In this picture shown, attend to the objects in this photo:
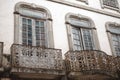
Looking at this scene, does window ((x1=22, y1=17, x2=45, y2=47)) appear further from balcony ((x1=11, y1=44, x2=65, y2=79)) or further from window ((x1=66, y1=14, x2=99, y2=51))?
window ((x1=66, y1=14, x2=99, y2=51))

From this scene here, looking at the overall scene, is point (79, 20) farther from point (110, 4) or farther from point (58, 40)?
point (110, 4)

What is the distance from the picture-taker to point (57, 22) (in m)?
12.5

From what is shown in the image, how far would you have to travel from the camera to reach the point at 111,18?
577 inches

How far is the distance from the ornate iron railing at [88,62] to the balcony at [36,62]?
1.62 feet

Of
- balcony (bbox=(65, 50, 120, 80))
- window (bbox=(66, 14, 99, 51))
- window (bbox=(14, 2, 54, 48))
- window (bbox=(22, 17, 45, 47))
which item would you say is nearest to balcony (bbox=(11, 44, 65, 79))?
balcony (bbox=(65, 50, 120, 80))

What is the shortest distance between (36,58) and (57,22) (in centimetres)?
274

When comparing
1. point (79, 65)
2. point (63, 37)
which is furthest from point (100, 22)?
point (79, 65)

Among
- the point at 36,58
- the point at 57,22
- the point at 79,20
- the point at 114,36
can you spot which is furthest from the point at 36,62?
the point at 114,36

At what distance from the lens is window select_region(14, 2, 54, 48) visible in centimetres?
1144

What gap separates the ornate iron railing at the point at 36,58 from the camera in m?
10.0

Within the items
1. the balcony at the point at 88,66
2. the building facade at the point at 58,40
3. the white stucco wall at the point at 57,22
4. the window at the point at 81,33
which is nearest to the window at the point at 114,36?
the building facade at the point at 58,40

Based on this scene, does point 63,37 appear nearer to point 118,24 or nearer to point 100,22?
point 100,22

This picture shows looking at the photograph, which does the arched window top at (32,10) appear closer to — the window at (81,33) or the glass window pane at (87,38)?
the window at (81,33)

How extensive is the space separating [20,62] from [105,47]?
5.21 m
